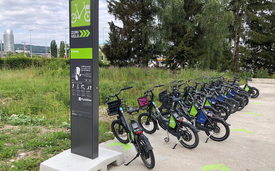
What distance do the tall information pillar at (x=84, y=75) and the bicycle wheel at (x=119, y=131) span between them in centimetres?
94

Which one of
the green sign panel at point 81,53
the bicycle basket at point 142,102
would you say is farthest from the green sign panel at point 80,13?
the bicycle basket at point 142,102

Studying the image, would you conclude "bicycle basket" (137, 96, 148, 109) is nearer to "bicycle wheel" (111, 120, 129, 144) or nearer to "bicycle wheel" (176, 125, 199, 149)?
"bicycle wheel" (111, 120, 129, 144)

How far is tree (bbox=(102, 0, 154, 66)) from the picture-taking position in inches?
839

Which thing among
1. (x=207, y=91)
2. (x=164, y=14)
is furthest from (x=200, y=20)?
(x=207, y=91)

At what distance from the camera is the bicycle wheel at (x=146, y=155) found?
2807 mm

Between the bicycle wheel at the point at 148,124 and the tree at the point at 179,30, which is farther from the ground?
the tree at the point at 179,30

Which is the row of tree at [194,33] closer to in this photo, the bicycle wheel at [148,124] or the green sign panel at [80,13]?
the bicycle wheel at [148,124]

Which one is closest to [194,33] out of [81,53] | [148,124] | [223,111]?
[223,111]

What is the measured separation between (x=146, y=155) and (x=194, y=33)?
19.7 meters

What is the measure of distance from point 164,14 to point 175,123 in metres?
17.8

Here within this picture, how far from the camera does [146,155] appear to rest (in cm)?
287

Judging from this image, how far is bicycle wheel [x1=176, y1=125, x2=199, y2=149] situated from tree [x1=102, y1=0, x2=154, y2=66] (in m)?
18.3

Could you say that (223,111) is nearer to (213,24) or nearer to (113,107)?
(113,107)

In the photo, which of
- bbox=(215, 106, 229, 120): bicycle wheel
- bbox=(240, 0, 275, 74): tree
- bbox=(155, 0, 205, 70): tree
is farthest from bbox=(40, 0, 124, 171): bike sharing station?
bbox=(240, 0, 275, 74): tree
